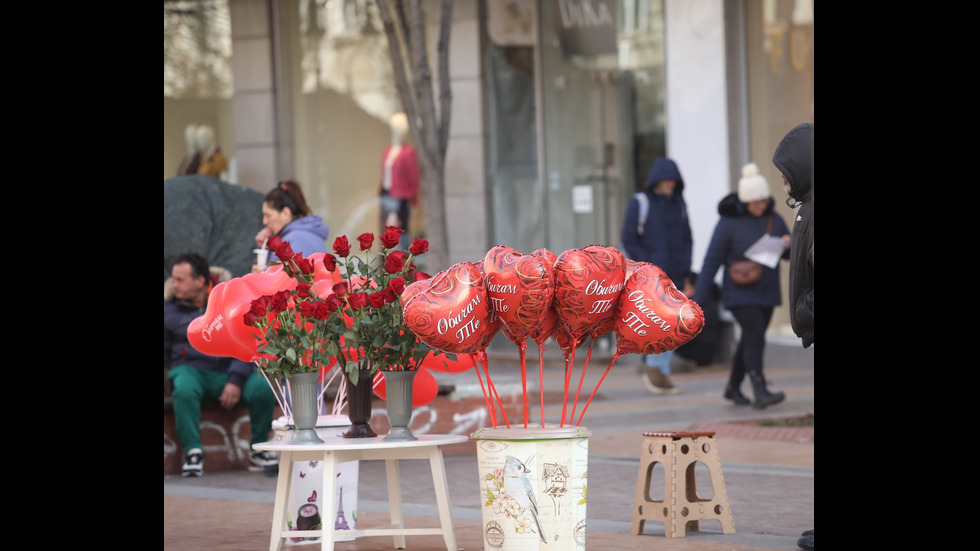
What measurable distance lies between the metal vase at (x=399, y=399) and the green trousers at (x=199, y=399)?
3.22 m

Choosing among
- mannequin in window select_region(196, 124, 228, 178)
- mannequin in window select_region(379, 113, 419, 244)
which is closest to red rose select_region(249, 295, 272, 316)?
mannequin in window select_region(379, 113, 419, 244)

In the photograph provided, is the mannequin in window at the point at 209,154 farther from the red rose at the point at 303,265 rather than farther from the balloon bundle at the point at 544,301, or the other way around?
the balloon bundle at the point at 544,301

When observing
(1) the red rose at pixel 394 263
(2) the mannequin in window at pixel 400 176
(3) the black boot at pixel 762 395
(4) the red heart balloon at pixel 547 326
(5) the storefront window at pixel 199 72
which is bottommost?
(3) the black boot at pixel 762 395

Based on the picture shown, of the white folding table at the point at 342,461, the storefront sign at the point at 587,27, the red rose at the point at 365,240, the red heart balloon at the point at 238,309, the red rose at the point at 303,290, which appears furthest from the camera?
the storefront sign at the point at 587,27

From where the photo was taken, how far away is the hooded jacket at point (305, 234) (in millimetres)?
8914

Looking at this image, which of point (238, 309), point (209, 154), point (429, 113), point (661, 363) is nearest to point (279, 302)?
point (238, 309)

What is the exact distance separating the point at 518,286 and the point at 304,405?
1238mm

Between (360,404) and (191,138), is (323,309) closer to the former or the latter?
(360,404)

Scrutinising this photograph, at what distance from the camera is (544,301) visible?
18.9 ft

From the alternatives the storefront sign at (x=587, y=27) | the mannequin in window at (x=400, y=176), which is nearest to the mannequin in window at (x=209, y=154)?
the mannequin in window at (x=400, y=176)
